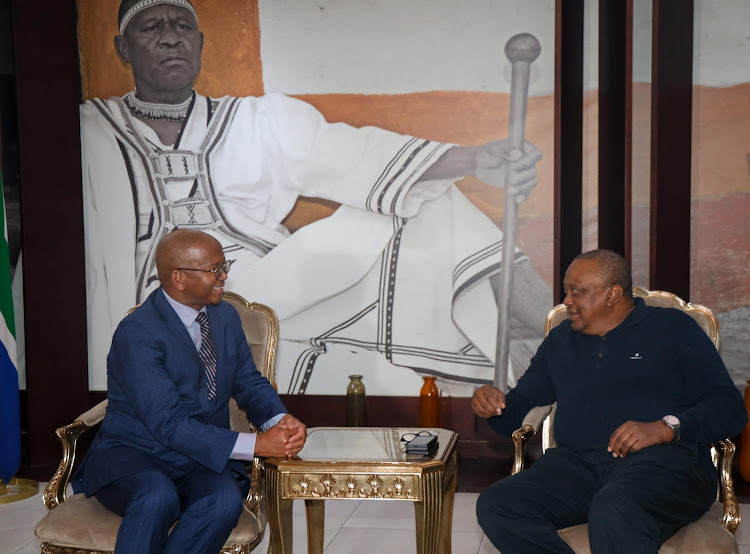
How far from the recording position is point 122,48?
5.09m

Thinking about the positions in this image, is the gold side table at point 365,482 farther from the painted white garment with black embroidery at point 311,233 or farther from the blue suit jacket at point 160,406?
the painted white garment with black embroidery at point 311,233

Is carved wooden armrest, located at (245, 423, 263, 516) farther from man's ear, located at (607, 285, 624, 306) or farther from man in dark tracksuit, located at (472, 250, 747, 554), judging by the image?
man's ear, located at (607, 285, 624, 306)

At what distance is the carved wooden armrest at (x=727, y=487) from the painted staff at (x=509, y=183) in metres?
2.10

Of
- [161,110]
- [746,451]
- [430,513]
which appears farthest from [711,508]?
[161,110]

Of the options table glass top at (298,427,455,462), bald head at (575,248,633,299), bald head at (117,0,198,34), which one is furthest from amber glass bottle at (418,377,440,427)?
bald head at (117,0,198,34)

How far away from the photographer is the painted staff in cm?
480

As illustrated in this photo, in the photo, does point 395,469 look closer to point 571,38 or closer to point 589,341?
point 589,341

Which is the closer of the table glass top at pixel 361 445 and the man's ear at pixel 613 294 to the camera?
the table glass top at pixel 361 445

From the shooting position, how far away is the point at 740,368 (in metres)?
4.56

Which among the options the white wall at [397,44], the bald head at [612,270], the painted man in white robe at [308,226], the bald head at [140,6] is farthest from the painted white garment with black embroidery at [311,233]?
the bald head at [612,270]

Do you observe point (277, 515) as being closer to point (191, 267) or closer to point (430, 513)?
point (430, 513)

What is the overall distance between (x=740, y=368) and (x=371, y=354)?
201cm

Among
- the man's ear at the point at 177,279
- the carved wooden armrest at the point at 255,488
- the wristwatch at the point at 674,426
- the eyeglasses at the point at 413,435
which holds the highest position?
the man's ear at the point at 177,279

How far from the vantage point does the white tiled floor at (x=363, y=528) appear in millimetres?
3537
